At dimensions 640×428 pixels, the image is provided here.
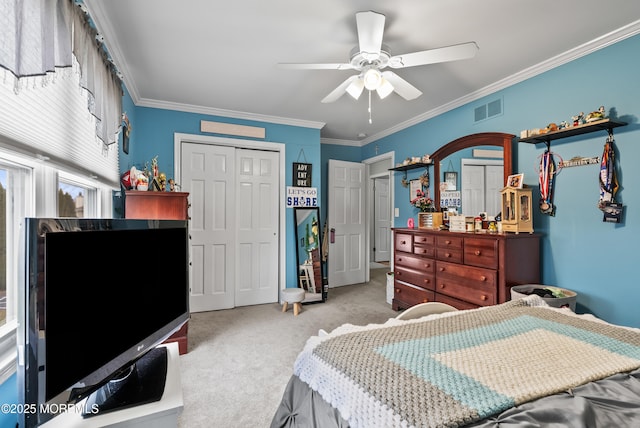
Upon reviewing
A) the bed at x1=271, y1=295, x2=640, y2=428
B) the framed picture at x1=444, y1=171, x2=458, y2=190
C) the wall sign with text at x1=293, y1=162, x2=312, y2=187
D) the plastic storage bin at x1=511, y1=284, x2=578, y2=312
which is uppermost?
the wall sign with text at x1=293, y1=162, x2=312, y2=187

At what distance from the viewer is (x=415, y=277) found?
3342mm

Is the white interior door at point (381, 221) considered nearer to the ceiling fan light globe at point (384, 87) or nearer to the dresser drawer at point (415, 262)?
the dresser drawer at point (415, 262)

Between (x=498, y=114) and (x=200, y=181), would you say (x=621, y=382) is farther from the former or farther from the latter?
(x=200, y=181)

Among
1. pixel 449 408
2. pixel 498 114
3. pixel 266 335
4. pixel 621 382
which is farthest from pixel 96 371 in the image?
pixel 498 114

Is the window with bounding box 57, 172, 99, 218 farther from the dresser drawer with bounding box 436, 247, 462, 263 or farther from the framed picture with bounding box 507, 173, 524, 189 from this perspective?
the framed picture with bounding box 507, 173, 524, 189

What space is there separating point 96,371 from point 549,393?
1269 mm

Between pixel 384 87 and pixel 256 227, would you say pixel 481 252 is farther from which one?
pixel 256 227

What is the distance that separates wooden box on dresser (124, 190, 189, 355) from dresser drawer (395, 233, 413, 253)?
7.73 ft

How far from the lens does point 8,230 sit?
127cm

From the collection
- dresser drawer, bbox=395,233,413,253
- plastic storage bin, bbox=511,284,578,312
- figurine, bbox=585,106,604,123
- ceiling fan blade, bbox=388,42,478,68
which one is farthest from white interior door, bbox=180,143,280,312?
figurine, bbox=585,106,604,123

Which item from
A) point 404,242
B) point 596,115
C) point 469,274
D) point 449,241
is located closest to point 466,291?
point 469,274

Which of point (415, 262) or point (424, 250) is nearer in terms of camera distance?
point (424, 250)

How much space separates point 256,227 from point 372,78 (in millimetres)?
2517

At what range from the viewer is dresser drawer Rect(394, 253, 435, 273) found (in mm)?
3152
